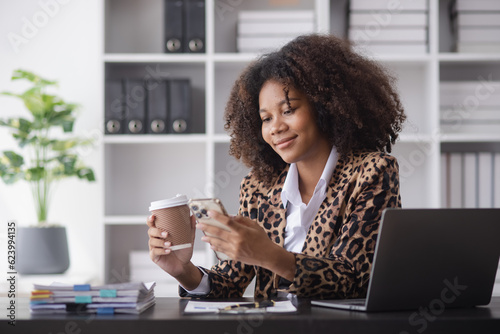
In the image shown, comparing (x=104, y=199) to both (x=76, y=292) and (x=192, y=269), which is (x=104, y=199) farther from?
(x=76, y=292)

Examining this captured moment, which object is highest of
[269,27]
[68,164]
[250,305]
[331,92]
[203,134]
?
[269,27]

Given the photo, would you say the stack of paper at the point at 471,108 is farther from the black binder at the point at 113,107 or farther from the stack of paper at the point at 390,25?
the black binder at the point at 113,107

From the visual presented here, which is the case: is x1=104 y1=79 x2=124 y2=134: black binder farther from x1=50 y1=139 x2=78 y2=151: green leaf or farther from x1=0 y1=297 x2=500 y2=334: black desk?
x1=0 y1=297 x2=500 y2=334: black desk

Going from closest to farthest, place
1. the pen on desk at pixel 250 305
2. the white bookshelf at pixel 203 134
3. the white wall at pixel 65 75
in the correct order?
the pen on desk at pixel 250 305
the white bookshelf at pixel 203 134
the white wall at pixel 65 75

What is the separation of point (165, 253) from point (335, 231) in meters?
0.51

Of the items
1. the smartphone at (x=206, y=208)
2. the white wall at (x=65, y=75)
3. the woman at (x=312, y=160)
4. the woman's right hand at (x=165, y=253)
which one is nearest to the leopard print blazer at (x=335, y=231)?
the woman at (x=312, y=160)

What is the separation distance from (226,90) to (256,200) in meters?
1.44

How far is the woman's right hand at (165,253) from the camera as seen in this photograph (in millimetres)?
1308

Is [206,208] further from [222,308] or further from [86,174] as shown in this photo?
[86,174]

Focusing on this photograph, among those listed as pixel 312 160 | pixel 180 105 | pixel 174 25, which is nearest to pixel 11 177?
pixel 180 105

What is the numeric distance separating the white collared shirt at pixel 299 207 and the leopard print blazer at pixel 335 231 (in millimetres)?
24

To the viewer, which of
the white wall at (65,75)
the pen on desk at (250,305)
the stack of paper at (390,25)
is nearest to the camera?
the pen on desk at (250,305)

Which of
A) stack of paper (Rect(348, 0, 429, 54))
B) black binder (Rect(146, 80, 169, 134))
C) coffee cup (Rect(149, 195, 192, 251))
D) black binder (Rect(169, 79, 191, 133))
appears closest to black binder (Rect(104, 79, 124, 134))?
black binder (Rect(146, 80, 169, 134))

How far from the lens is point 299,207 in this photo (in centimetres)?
171
